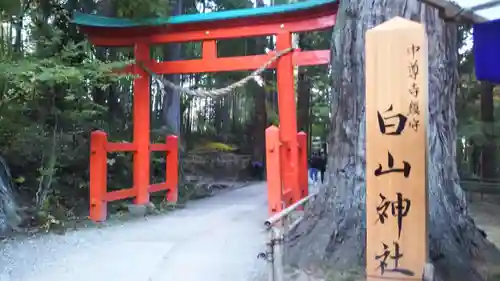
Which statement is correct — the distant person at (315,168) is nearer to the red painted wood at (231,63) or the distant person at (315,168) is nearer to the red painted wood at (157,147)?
the red painted wood at (157,147)

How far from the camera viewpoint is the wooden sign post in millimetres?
3232

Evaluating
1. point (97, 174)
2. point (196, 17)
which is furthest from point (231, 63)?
point (97, 174)

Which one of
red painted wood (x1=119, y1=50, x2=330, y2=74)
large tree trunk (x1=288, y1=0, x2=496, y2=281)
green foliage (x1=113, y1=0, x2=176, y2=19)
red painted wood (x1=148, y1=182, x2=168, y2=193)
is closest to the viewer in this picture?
large tree trunk (x1=288, y1=0, x2=496, y2=281)

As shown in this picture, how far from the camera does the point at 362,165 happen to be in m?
5.12

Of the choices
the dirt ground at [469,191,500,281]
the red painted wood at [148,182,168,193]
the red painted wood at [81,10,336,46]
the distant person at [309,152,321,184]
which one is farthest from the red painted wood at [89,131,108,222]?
the distant person at [309,152,321,184]

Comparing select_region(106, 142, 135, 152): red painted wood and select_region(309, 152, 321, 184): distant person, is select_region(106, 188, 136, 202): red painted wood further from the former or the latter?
select_region(309, 152, 321, 184): distant person

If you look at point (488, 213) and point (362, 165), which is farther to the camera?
point (488, 213)

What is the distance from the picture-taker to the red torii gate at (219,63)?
892cm

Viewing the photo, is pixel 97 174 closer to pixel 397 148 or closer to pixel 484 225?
pixel 397 148

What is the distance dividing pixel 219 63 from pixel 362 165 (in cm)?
551

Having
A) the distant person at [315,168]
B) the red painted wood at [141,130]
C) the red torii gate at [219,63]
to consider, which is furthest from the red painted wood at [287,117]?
the distant person at [315,168]

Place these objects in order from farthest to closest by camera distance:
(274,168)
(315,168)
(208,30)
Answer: (315,168), (208,30), (274,168)

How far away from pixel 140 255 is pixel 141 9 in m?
5.55

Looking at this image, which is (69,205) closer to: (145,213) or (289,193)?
(145,213)
